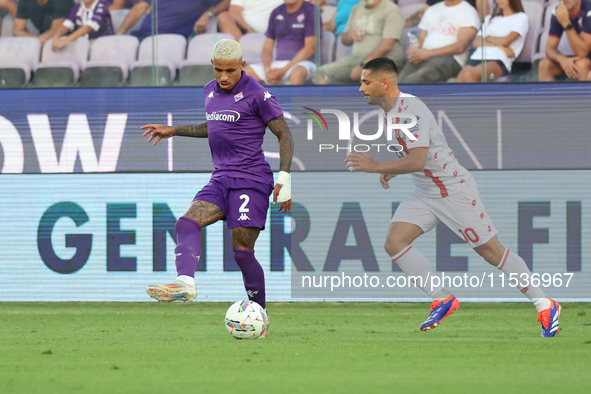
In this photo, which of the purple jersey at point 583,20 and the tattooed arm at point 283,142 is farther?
the purple jersey at point 583,20

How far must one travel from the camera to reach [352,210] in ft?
33.4

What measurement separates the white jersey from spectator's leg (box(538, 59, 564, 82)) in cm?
383

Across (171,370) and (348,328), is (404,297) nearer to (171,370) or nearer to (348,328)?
(348,328)

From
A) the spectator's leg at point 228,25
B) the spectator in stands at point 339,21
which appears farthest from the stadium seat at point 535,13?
the spectator's leg at point 228,25

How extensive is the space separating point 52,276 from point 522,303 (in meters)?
5.24

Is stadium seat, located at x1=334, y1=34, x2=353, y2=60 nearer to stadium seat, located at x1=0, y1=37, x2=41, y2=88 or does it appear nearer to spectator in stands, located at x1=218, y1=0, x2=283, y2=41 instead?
spectator in stands, located at x1=218, y1=0, x2=283, y2=41

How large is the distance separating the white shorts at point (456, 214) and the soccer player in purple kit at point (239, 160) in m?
1.13

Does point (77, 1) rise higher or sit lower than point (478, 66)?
higher

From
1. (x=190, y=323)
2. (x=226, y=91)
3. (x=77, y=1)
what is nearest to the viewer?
(x=226, y=91)

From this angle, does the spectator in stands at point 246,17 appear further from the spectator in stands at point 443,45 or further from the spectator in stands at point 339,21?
the spectator in stands at point 443,45

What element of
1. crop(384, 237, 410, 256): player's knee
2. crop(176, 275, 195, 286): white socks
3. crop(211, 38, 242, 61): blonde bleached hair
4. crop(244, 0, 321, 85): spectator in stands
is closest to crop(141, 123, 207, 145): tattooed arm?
crop(211, 38, 242, 61): blonde bleached hair

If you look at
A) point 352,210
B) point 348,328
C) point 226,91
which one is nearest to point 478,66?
point 352,210

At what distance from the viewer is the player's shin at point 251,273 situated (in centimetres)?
614

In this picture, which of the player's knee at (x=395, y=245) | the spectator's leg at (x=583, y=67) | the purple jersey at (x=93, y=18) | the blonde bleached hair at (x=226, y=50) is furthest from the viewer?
the purple jersey at (x=93, y=18)
